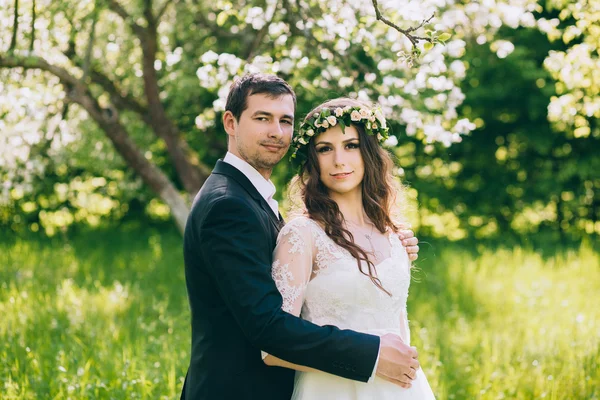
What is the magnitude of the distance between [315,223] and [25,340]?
300 centimetres

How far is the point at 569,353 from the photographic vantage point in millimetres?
4816

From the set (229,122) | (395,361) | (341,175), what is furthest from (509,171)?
(395,361)

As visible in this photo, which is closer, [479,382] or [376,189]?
[376,189]

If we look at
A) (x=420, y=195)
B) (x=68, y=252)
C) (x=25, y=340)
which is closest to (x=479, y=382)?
(x=25, y=340)

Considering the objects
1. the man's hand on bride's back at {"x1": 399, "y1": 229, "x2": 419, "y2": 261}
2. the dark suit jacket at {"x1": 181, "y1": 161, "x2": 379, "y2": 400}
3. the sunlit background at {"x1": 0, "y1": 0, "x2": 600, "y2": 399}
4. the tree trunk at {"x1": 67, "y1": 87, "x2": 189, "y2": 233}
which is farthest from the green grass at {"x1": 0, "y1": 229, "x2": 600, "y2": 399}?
the man's hand on bride's back at {"x1": 399, "y1": 229, "x2": 419, "y2": 261}

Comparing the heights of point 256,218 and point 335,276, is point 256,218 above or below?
above

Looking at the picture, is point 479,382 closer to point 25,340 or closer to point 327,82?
point 327,82

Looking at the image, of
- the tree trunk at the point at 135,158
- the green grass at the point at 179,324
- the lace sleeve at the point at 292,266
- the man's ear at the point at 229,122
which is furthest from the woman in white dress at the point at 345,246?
the tree trunk at the point at 135,158

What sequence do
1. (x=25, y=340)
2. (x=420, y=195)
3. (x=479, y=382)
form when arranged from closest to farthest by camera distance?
(x=479, y=382), (x=25, y=340), (x=420, y=195)

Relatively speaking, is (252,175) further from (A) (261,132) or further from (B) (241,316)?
(B) (241,316)

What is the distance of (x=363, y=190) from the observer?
9.85 feet

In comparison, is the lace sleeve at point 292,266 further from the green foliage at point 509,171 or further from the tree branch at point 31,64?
the green foliage at point 509,171

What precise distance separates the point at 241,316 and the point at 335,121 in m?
0.98

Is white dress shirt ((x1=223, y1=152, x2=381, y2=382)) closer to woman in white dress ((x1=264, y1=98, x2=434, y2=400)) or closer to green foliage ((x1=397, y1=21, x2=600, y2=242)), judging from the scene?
woman in white dress ((x1=264, y1=98, x2=434, y2=400))
